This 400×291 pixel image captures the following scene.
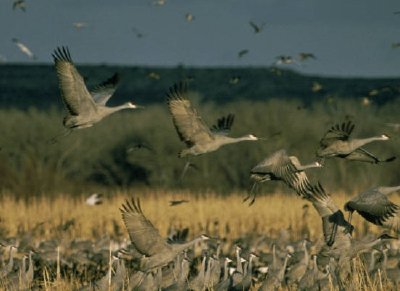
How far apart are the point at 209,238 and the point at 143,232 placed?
125 cm

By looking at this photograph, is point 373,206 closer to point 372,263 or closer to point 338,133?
point 338,133

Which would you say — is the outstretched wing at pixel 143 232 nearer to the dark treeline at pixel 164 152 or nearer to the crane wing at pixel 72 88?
the crane wing at pixel 72 88

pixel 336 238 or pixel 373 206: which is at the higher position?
pixel 373 206

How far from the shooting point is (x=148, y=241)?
1148cm

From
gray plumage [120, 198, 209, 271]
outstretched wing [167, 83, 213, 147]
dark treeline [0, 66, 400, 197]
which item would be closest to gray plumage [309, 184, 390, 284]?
gray plumage [120, 198, 209, 271]

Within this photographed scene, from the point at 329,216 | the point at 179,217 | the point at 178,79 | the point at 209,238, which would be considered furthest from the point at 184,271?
the point at 178,79

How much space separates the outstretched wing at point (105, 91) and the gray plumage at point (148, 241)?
1.91 m

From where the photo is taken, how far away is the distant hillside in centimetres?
9088

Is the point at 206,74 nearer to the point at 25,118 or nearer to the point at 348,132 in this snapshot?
the point at 25,118

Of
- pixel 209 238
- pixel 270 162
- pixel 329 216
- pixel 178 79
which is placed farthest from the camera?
pixel 178 79

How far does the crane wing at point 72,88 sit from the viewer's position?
1236 cm

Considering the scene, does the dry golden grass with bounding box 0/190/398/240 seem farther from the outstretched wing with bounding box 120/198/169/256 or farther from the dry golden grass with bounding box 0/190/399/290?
the outstretched wing with bounding box 120/198/169/256

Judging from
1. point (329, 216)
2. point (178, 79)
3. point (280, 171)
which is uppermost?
point (178, 79)

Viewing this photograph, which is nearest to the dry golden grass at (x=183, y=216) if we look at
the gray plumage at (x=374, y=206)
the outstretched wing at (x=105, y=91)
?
the outstretched wing at (x=105, y=91)
